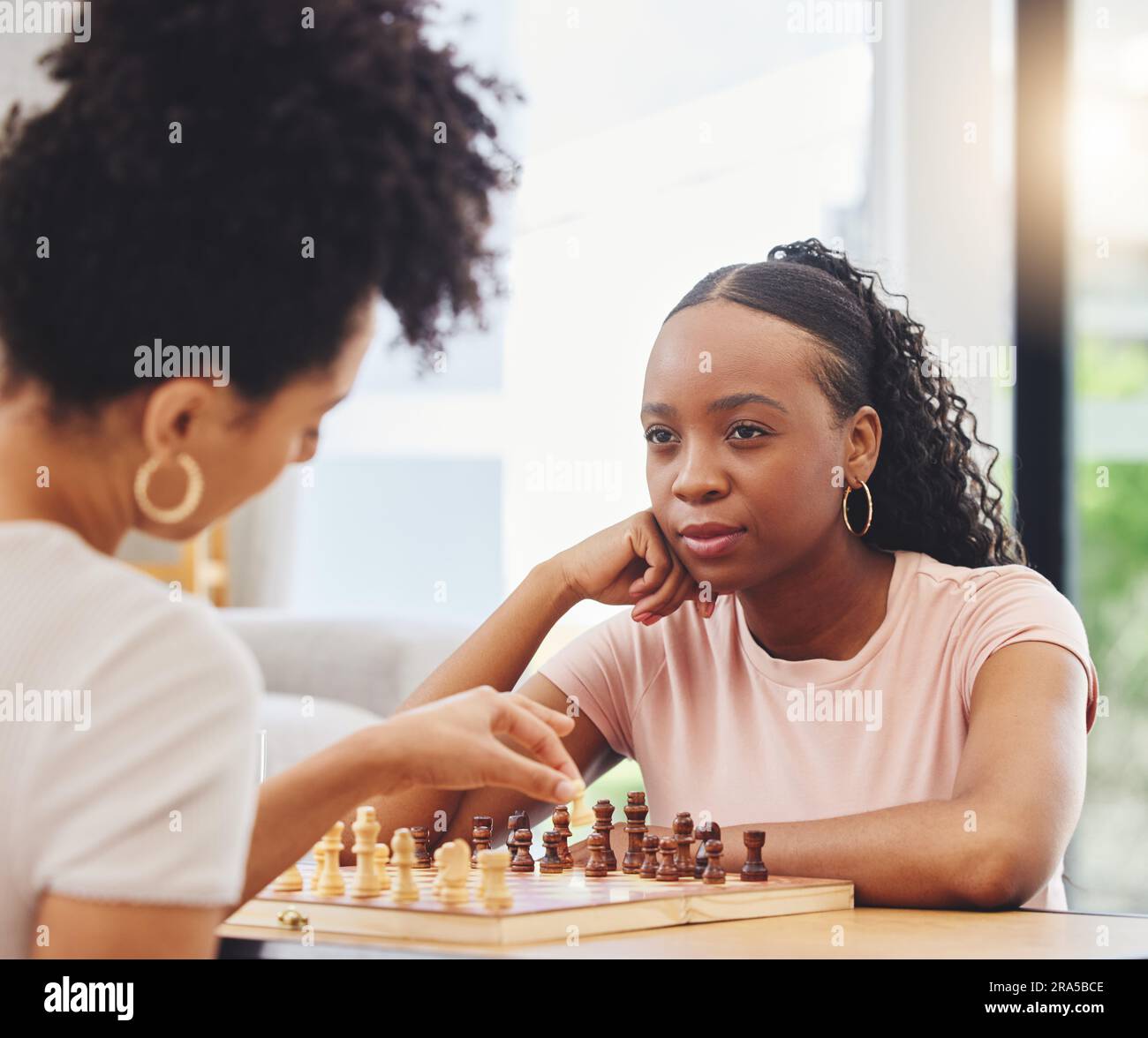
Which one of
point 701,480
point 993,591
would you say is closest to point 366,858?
point 701,480

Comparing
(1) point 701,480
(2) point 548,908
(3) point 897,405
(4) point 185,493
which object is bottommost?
(2) point 548,908

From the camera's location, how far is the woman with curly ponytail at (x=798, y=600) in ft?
5.50

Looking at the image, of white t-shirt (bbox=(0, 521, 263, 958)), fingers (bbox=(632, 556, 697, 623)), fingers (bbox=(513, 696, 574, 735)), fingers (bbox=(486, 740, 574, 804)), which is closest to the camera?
white t-shirt (bbox=(0, 521, 263, 958))

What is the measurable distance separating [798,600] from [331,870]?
0.79 m

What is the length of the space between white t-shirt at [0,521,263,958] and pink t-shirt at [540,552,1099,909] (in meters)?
1.02

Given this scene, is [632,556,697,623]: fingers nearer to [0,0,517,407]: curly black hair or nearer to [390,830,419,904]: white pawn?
[390,830,419,904]: white pawn

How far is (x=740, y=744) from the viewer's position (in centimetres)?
178

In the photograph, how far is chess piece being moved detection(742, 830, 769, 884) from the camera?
4.31ft

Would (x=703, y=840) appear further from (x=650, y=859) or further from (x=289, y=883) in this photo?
(x=289, y=883)

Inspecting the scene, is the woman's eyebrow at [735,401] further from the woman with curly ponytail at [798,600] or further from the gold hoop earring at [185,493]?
the gold hoop earring at [185,493]

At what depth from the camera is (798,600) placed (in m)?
1.81

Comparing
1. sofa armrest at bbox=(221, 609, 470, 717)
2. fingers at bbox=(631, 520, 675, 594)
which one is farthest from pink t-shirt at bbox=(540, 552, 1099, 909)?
sofa armrest at bbox=(221, 609, 470, 717)

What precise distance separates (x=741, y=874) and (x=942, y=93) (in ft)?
9.16
